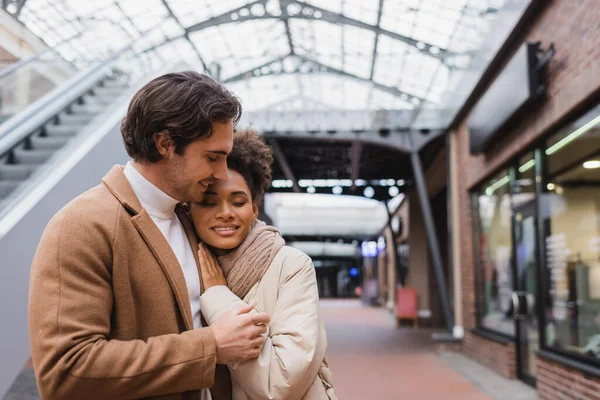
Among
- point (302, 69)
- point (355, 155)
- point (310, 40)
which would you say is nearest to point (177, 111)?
point (355, 155)

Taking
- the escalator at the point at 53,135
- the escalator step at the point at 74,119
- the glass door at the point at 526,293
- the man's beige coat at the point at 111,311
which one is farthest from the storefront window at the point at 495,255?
the man's beige coat at the point at 111,311

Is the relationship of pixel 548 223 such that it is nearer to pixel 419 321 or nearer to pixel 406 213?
pixel 419 321

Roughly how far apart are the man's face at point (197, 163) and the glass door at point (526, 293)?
6020 millimetres

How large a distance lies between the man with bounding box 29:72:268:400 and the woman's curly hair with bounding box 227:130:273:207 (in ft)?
0.73

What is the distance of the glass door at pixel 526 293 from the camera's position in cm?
703

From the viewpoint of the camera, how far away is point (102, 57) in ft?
25.5

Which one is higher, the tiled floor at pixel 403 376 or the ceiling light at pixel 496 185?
the ceiling light at pixel 496 185

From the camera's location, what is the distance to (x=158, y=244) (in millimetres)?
1451

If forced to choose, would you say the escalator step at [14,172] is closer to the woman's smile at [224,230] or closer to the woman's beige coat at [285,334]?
the woman's smile at [224,230]

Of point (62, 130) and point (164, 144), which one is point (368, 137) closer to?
point (62, 130)

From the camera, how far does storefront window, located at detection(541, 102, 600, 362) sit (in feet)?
17.6

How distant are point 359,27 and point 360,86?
6567 mm

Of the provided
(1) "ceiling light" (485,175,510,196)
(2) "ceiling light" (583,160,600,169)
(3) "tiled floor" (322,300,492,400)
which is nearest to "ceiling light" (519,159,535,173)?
(1) "ceiling light" (485,175,510,196)

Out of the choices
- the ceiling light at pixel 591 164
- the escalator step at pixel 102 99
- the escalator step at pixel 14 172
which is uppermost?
the escalator step at pixel 102 99
